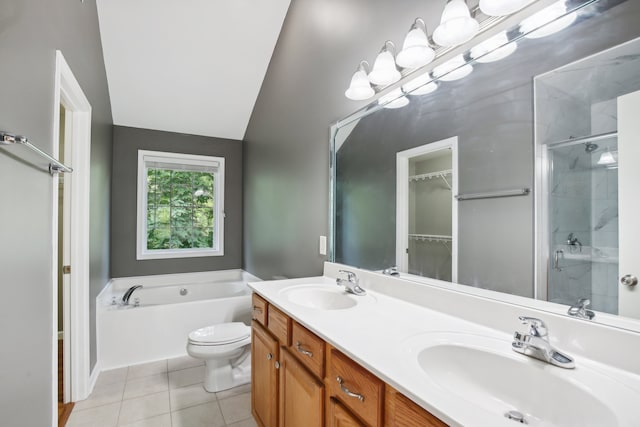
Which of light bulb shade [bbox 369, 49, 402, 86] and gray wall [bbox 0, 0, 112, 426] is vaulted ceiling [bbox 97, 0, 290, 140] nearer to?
gray wall [bbox 0, 0, 112, 426]

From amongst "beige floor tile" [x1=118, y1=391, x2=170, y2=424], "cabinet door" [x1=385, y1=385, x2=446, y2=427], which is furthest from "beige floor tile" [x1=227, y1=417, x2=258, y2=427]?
"cabinet door" [x1=385, y1=385, x2=446, y2=427]

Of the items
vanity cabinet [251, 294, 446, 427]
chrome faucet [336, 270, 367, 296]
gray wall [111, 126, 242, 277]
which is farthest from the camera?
gray wall [111, 126, 242, 277]

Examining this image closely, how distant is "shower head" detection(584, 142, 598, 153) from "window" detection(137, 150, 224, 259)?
3.76m

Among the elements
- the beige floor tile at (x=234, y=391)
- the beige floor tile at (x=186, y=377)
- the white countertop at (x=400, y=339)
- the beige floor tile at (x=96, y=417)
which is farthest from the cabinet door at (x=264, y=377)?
the beige floor tile at (x=96, y=417)

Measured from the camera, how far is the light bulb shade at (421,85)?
4.53 ft

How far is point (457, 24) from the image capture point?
114 centimetres

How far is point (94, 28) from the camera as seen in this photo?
236 cm

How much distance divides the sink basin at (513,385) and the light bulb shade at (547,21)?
3.22 feet

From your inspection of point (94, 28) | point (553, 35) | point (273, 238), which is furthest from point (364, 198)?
point (94, 28)

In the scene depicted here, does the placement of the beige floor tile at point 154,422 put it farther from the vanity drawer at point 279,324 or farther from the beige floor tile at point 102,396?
the vanity drawer at point 279,324

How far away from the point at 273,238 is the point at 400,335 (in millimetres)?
2161

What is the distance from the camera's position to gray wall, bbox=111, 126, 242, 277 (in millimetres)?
3520

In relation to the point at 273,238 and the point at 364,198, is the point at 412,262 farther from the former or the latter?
the point at 273,238

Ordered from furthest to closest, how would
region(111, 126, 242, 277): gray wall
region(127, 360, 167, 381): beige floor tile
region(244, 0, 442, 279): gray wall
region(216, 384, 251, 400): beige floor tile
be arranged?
region(111, 126, 242, 277): gray wall
region(127, 360, 167, 381): beige floor tile
region(216, 384, 251, 400): beige floor tile
region(244, 0, 442, 279): gray wall
